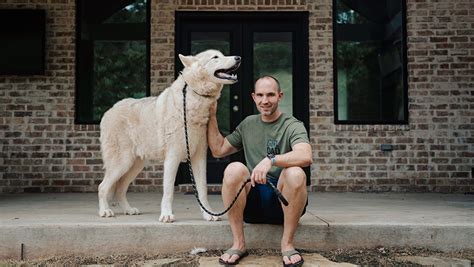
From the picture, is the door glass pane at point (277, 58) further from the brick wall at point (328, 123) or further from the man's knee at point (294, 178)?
the man's knee at point (294, 178)

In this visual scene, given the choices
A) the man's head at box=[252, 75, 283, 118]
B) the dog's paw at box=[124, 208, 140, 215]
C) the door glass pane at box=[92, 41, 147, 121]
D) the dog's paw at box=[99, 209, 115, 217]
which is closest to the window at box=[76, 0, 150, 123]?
the door glass pane at box=[92, 41, 147, 121]

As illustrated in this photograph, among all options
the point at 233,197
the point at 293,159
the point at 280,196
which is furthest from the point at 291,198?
the point at 233,197

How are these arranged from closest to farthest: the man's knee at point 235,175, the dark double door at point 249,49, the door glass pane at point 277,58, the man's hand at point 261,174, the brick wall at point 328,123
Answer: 1. the man's hand at point 261,174
2. the man's knee at point 235,175
3. the brick wall at point 328,123
4. the dark double door at point 249,49
5. the door glass pane at point 277,58

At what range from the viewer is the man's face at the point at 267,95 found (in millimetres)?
3516

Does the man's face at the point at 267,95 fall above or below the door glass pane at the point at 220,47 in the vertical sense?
below

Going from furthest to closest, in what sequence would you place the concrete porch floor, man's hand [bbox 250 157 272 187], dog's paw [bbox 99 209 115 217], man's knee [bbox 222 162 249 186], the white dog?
dog's paw [bbox 99 209 115 217], the white dog, the concrete porch floor, man's knee [bbox 222 162 249 186], man's hand [bbox 250 157 272 187]

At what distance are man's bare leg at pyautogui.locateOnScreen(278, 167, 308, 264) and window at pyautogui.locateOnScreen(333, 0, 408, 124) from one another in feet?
13.1

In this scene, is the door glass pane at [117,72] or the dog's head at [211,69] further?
the door glass pane at [117,72]

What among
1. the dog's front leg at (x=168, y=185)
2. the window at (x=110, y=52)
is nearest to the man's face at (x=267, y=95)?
the dog's front leg at (x=168, y=185)

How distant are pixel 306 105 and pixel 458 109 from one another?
7.05 ft

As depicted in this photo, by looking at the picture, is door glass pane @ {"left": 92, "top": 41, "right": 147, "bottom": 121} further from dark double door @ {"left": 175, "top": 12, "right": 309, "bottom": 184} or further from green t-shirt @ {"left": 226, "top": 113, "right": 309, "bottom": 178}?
green t-shirt @ {"left": 226, "top": 113, "right": 309, "bottom": 178}

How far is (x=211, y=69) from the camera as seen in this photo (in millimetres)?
3785

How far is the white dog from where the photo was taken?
151 inches

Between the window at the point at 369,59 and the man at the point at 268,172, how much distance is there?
372 cm
